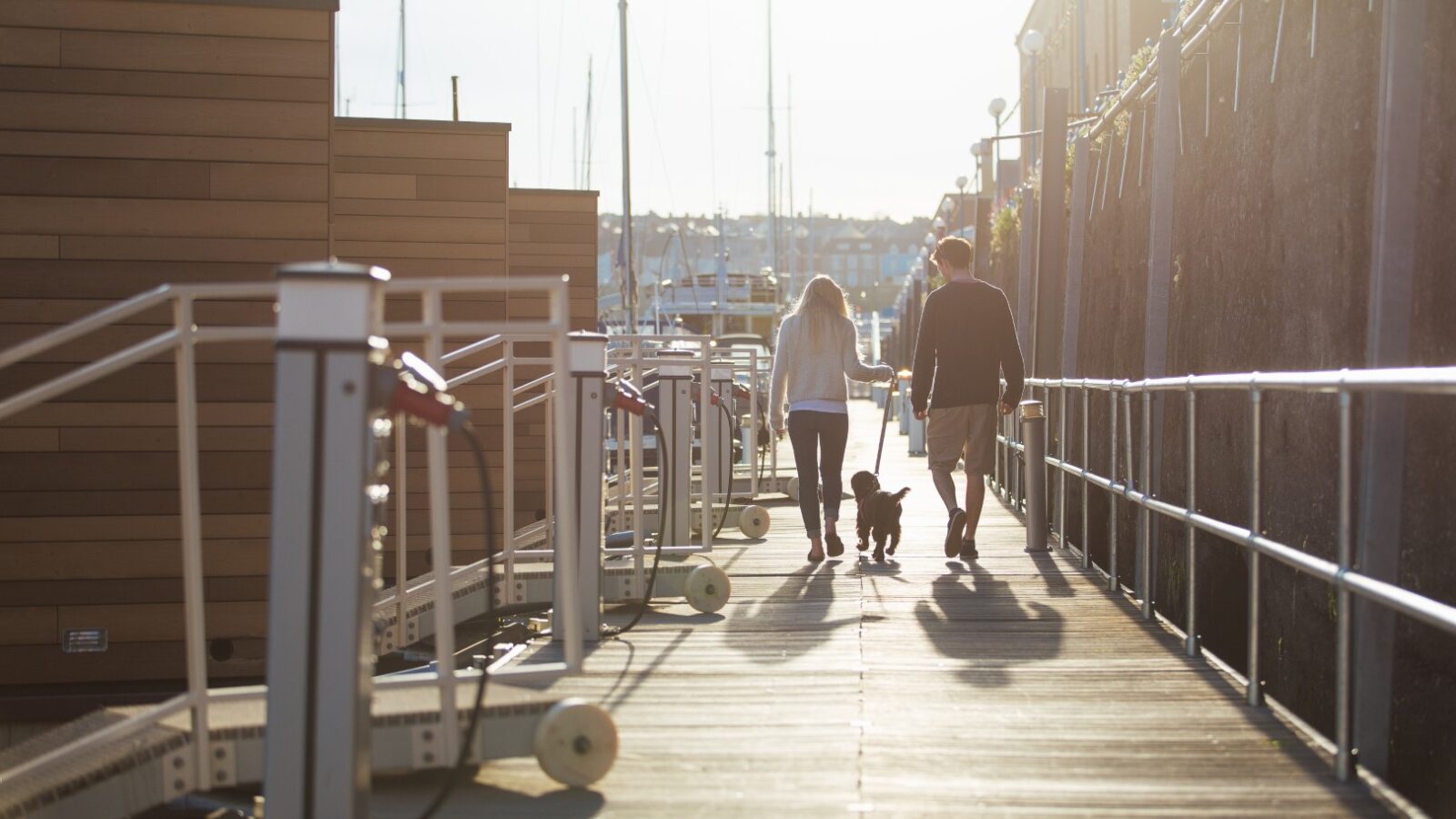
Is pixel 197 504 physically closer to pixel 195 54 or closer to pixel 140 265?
pixel 140 265

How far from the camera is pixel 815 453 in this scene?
30.4ft

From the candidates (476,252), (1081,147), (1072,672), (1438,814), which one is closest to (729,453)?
(476,252)

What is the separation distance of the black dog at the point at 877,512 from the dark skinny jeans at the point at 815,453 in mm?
181

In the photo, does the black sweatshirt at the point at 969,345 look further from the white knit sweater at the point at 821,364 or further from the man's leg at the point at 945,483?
the man's leg at the point at 945,483

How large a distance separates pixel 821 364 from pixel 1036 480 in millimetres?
1617

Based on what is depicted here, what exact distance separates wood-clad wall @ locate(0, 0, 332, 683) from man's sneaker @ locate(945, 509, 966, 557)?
146 inches

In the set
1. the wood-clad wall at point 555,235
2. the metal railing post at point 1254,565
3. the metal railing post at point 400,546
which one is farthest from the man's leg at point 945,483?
the wood-clad wall at point 555,235

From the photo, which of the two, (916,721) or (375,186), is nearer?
(916,721)

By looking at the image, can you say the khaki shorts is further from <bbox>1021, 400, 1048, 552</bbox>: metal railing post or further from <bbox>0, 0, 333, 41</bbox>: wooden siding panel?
<bbox>0, 0, 333, 41</bbox>: wooden siding panel

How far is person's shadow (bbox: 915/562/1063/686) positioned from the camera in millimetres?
6024

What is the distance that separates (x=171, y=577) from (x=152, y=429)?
69 cm

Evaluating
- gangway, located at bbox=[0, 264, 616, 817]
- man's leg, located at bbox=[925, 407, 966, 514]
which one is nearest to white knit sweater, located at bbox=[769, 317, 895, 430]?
man's leg, located at bbox=[925, 407, 966, 514]

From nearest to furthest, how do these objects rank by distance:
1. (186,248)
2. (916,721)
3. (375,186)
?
(916,721)
(186,248)
(375,186)

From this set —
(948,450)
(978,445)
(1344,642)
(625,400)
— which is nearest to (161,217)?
(625,400)
